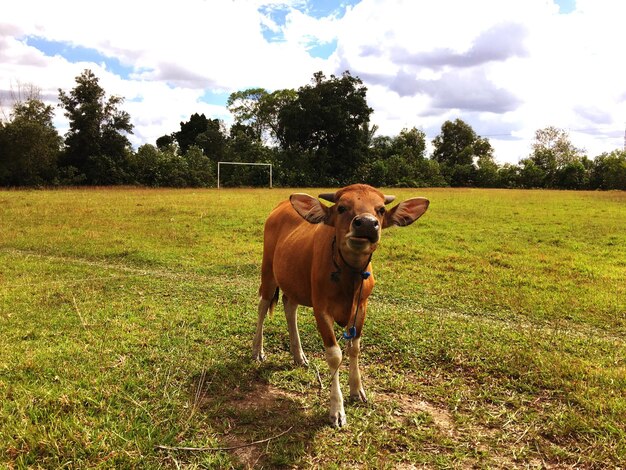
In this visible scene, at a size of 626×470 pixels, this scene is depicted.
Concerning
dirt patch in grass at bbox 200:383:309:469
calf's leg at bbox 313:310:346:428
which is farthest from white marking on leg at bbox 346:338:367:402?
dirt patch in grass at bbox 200:383:309:469

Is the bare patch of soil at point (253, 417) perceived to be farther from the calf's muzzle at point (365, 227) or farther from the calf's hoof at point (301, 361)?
the calf's muzzle at point (365, 227)

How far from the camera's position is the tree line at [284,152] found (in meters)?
39.2

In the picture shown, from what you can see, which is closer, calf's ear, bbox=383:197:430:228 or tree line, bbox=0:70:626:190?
calf's ear, bbox=383:197:430:228

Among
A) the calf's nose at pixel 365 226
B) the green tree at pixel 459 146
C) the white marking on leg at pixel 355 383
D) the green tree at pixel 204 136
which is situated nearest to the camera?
the calf's nose at pixel 365 226

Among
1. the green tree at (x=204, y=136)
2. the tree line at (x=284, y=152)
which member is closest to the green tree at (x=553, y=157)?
the tree line at (x=284, y=152)

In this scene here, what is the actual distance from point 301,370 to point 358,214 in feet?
7.21

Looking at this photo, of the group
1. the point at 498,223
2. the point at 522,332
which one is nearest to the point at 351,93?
the point at 498,223

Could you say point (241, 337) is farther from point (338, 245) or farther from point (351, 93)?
point (351, 93)

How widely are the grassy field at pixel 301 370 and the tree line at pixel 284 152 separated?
111ft

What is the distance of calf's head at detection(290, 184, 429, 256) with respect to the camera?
331cm

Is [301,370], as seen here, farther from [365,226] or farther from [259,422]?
[365,226]

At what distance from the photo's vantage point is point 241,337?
5773 millimetres

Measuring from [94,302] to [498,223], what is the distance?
1551 cm

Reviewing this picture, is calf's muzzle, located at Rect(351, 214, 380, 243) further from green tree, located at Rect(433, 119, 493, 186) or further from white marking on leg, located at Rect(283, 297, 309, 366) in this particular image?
green tree, located at Rect(433, 119, 493, 186)
